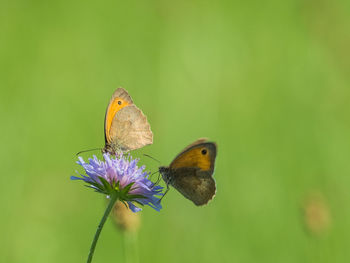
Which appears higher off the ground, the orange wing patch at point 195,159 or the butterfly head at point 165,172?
the orange wing patch at point 195,159

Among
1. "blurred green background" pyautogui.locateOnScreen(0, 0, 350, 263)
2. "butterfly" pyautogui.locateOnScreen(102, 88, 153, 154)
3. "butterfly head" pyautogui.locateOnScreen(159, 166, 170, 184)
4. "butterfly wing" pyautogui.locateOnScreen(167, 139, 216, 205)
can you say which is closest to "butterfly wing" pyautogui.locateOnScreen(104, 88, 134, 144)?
"butterfly" pyautogui.locateOnScreen(102, 88, 153, 154)

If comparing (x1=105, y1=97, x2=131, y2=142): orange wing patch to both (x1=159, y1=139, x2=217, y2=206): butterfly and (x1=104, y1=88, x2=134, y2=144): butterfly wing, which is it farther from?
(x1=159, y1=139, x2=217, y2=206): butterfly

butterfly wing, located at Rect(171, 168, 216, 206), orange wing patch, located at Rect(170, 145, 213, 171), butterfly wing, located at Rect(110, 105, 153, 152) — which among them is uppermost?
butterfly wing, located at Rect(110, 105, 153, 152)

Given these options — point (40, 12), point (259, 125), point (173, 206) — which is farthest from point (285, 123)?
point (40, 12)

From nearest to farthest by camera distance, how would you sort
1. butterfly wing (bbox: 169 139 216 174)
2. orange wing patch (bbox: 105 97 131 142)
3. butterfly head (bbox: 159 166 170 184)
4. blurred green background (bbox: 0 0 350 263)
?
butterfly wing (bbox: 169 139 216 174) → butterfly head (bbox: 159 166 170 184) → orange wing patch (bbox: 105 97 131 142) → blurred green background (bbox: 0 0 350 263)

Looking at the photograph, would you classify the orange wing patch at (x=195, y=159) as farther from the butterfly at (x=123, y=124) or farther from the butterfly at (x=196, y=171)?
the butterfly at (x=123, y=124)

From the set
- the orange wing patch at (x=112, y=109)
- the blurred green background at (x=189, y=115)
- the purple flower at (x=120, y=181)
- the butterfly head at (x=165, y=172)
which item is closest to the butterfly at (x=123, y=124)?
the orange wing patch at (x=112, y=109)

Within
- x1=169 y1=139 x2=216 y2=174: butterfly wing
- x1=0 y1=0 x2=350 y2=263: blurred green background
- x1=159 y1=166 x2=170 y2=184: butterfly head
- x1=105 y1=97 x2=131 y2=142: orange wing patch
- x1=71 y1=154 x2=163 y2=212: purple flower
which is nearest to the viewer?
x1=71 y1=154 x2=163 y2=212: purple flower
